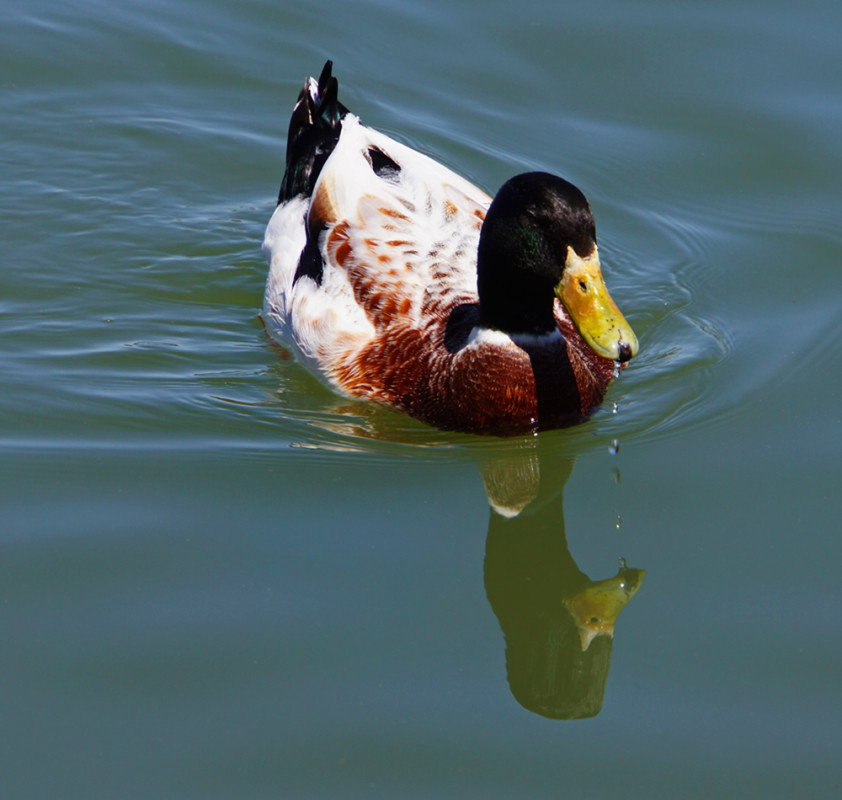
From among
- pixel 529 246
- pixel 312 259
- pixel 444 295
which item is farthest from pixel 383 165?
pixel 529 246

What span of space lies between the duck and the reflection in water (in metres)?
0.49

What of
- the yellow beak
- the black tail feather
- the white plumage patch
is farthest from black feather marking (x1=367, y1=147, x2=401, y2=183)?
the yellow beak

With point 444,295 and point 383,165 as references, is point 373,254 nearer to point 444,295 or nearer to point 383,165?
point 444,295

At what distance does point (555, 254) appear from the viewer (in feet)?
17.6

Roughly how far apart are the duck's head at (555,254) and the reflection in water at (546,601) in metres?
0.69

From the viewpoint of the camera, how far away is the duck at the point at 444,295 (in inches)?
211

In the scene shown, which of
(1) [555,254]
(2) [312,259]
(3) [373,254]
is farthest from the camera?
(2) [312,259]

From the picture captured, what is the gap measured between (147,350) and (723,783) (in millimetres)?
3796

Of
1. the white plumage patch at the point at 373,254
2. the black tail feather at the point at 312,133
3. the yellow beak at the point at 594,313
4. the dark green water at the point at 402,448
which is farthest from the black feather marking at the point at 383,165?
the yellow beak at the point at 594,313

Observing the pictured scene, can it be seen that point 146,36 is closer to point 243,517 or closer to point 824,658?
point 243,517

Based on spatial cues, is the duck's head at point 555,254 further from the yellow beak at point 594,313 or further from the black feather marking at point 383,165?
the black feather marking at point 383,165

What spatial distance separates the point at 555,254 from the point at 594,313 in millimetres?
294

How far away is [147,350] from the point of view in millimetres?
6602

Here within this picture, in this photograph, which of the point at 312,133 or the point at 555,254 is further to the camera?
the point at 312,133
